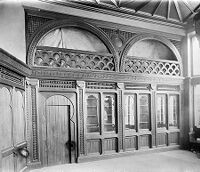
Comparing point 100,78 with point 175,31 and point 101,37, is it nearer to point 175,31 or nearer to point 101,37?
point 101,37

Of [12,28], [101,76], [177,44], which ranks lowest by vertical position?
[101,76]

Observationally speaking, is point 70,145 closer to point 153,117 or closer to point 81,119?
point 81,119

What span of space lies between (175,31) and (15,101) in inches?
255

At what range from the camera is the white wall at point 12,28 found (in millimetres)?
5055

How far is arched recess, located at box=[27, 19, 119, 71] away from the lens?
6.38m

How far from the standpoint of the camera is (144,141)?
26.1ft

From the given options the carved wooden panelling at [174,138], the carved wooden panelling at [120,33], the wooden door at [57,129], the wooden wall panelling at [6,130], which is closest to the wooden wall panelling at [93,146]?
the wooden door at [57,129]

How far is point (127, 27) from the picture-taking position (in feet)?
25.4

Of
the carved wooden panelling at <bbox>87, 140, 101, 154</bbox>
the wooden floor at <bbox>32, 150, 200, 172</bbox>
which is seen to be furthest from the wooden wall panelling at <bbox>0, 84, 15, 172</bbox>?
the carved wooden panelling at <bbox>87, 140, 101, 154</bbox>

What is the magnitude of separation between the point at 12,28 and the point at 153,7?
4562 millimetres

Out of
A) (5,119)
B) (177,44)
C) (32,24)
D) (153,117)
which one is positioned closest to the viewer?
(5,119)

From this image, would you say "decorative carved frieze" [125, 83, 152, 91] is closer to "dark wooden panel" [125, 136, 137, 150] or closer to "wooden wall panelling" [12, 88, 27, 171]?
"dark wooden panel" [125, 136, 137, 150]

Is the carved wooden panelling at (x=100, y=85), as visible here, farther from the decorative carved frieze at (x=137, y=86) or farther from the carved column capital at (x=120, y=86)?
the decorative carved frieze at (x=137, y=86)

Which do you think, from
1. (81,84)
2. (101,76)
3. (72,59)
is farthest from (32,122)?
(101,76)
